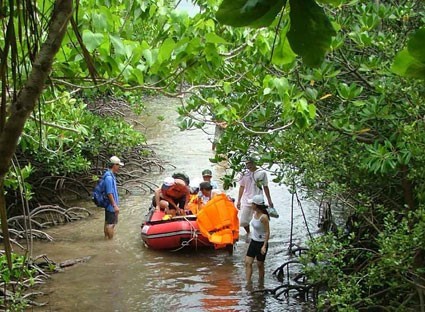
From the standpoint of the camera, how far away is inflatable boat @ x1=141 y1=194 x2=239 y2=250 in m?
9.66

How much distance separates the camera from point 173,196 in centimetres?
1049

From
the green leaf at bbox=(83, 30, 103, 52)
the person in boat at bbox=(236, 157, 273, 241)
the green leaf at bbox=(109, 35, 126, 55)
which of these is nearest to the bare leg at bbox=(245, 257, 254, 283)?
the person in boat at bbox=(236, 157, 273, 241)

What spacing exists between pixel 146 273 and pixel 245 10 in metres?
8.82

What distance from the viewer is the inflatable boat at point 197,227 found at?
31.7 ft

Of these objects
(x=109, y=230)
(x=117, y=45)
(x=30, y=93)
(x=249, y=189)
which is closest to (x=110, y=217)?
(x=109, y=230)

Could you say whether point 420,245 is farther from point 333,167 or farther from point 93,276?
point 93,276

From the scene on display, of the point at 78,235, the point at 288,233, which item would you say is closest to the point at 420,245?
the point at 288,233

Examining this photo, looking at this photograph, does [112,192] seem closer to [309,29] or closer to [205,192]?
[205,192]

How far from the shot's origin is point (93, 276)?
9320mm

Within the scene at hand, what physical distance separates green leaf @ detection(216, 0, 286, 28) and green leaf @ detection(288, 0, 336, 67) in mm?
34

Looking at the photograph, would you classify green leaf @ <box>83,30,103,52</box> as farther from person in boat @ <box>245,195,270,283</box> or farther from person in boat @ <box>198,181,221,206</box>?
person in boat @ <box>198,181,221,206</box>

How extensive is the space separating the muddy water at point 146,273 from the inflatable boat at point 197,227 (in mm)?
267

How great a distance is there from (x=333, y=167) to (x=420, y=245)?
4.85 ft

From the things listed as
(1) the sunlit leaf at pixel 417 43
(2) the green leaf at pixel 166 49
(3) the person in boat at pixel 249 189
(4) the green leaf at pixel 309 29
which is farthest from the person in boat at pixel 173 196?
(1) the sunlit leaf at pixel 417 43
